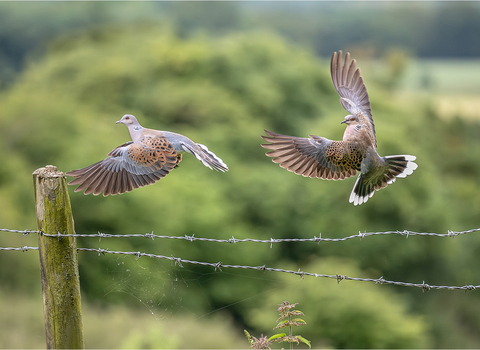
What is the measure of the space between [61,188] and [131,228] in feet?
38.4

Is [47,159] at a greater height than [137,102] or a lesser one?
lesser

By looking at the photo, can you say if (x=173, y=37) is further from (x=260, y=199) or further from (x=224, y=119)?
(x=260, y=199)

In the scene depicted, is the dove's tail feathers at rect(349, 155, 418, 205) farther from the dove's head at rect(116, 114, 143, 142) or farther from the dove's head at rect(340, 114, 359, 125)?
the dove's head at rect(116, 114, 143, 142)

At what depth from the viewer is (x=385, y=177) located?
12.8ft

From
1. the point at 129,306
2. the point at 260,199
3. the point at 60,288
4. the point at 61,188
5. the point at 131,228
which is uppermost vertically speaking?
the point at 260,199

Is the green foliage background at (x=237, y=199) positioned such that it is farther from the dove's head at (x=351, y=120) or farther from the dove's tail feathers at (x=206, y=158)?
the dove's head at (x=351, y=120)

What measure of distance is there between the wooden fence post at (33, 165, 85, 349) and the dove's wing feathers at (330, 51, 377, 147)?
95.4 inches

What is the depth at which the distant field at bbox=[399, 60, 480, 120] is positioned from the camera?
36.0 metres

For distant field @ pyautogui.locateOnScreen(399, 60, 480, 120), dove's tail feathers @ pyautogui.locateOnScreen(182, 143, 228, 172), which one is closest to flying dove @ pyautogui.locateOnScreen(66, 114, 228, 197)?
dove's tail feathers @ pyautogui.locateOnScreen(182, 143, 228, 172)

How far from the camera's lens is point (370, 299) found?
42.1 ft

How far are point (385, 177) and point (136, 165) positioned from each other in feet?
6.76

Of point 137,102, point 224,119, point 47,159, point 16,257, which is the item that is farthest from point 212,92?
point 16,257

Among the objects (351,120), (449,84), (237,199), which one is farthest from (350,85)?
(449,84)

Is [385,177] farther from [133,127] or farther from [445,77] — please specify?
[445,77]
